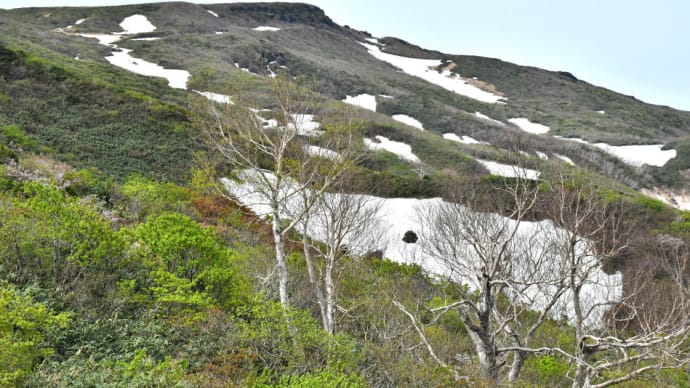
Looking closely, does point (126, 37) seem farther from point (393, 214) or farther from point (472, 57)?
point (472, 57)

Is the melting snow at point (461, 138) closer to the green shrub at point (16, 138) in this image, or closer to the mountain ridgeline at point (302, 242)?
the mountain ridgeline at point (302, 242)

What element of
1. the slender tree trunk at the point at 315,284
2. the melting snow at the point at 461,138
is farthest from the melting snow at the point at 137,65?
the slender tree trunk at the point at 315,284

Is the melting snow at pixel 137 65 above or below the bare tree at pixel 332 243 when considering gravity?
above

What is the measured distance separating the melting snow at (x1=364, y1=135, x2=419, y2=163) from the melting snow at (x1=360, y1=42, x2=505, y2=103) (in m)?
44.1

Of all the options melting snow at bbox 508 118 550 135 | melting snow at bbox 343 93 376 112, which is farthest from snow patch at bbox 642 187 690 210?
melting snow at bbox 343 93 376 112

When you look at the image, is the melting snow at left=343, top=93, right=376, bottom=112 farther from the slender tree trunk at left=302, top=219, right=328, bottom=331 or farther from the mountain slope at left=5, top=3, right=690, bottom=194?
the slender tree trunk at left=302, top=219, right=328, bottom=331

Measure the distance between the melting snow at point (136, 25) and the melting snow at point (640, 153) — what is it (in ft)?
251

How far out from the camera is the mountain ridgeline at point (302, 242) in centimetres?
736

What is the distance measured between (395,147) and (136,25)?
215 feet

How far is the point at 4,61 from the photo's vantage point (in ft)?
103

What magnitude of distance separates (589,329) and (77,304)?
52.0ft

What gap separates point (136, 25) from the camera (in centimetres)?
8056

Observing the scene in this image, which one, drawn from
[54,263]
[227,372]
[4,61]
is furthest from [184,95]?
[227,372]

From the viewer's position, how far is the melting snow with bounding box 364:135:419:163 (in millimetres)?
40297
